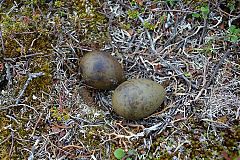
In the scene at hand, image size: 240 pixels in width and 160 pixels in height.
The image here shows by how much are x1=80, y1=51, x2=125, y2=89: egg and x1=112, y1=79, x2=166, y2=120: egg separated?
Answer: 10cm

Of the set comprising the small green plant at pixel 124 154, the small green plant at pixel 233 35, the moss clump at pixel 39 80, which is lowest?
the small green plant at pixel 124 154

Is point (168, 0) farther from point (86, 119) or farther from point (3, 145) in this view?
point (3, 145)

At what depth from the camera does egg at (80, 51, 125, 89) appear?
9.93 feet

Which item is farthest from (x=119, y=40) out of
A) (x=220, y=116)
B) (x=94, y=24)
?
Answer: (x=220, y=116)

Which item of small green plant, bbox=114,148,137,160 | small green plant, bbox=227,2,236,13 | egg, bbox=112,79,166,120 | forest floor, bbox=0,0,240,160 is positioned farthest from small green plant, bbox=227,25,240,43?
small green plant, bbox=114,148,137,160

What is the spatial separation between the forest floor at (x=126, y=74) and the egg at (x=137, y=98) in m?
0.11

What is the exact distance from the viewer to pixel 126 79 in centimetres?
321

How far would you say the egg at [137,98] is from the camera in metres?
2.91

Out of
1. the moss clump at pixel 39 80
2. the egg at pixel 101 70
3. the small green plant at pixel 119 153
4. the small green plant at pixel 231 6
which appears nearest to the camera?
the small green plant at pixel 119 153

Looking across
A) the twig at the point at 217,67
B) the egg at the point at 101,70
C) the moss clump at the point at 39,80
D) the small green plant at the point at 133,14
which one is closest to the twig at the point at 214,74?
the twig at the point at 217,67

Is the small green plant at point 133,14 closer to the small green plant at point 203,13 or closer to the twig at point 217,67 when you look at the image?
the small green plant at point 203,13

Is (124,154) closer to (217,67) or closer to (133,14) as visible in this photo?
(217,67)

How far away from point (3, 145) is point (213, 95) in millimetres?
1558

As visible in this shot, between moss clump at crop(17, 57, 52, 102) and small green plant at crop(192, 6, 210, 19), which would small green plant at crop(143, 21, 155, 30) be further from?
moss clump at crop(17, 57, 52, 102)
